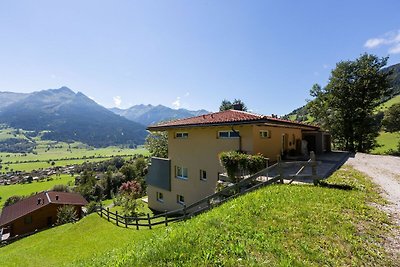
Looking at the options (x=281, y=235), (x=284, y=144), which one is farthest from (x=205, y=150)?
(x=281, y=235)

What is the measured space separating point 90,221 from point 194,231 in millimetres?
20758

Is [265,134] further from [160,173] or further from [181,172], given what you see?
[160,173]

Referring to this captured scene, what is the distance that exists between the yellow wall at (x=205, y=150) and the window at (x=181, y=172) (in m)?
0.32

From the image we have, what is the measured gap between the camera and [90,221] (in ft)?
79.2

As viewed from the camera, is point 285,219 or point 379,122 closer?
point 285,219

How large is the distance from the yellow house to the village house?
24.4 meters

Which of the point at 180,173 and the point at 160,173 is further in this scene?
the point at 160,173

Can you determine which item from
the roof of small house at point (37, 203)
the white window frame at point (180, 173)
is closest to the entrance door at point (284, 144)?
the white window frame at point (180, 173)

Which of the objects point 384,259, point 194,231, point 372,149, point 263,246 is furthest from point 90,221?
point 372,149

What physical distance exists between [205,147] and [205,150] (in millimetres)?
231

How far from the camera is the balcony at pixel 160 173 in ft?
76.8

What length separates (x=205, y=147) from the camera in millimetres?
19266

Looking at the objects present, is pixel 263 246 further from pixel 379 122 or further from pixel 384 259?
pixel 379 122

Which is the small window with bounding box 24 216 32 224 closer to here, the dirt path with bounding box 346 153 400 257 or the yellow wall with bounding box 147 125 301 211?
the yellow wall with bounding box 147 125 301 211
